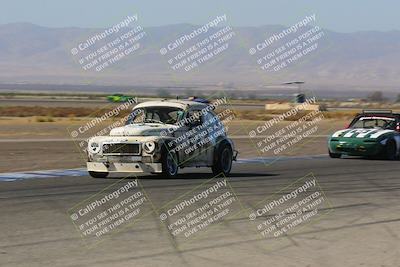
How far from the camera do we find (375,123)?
78.7 feet

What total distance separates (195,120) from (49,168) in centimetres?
461

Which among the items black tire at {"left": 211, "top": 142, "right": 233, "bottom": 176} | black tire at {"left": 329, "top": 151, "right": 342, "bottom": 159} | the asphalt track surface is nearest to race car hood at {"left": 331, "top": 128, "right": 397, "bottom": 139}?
black tire at {"left": 329, "top": 151, "right": 342, "bottom": 159}

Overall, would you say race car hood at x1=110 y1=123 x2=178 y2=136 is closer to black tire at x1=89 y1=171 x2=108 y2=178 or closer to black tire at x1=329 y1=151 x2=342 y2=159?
black tire at x1=89 y1=171 x2=108 y2=178

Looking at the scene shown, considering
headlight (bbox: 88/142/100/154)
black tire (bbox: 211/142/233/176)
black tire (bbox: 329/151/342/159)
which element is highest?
headlight (bbox: 88/142/100/154)

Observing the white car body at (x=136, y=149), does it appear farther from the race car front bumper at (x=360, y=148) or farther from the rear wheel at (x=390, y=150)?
the rear wheel at (x=390, y=150)

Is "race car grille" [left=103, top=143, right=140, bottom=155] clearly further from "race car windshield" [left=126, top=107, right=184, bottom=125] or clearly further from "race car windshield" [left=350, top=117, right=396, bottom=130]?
"race car windshield" [left=350, top=117, right=396, bottom=130]

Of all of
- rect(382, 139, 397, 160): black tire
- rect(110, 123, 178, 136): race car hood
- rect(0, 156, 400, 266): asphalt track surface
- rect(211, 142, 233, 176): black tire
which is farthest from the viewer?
rect(382, 139, 397, 160): black tire

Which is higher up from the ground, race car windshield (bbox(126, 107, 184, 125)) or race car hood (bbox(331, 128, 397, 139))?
race car windshield (bbox(126, 107, 184, 125))

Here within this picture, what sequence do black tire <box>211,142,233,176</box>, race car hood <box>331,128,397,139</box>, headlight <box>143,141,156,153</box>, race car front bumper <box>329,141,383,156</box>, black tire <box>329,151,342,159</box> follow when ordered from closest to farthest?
headlight <box>143,141,156,153</box>
black tire <box>211,142,233,176</box>
race car front bumper <box>329,141,383,156</box>
race car hood <box>331,128,397,139</box>
black tire <box>329,151,342,159</box>

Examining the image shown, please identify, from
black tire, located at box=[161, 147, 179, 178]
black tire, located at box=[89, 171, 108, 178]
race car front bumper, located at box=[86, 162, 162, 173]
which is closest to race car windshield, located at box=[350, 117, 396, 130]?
→ black tire, located at box=[161, 147, 179, 178]

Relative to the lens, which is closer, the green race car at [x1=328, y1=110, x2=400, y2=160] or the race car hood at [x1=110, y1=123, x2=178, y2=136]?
the race car hood at [x1=110, y1=123, x2=178, y2=136]

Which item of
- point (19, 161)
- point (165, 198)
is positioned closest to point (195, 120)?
point (165, 198)

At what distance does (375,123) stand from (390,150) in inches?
49.1

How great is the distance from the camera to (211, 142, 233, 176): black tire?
1702cm
